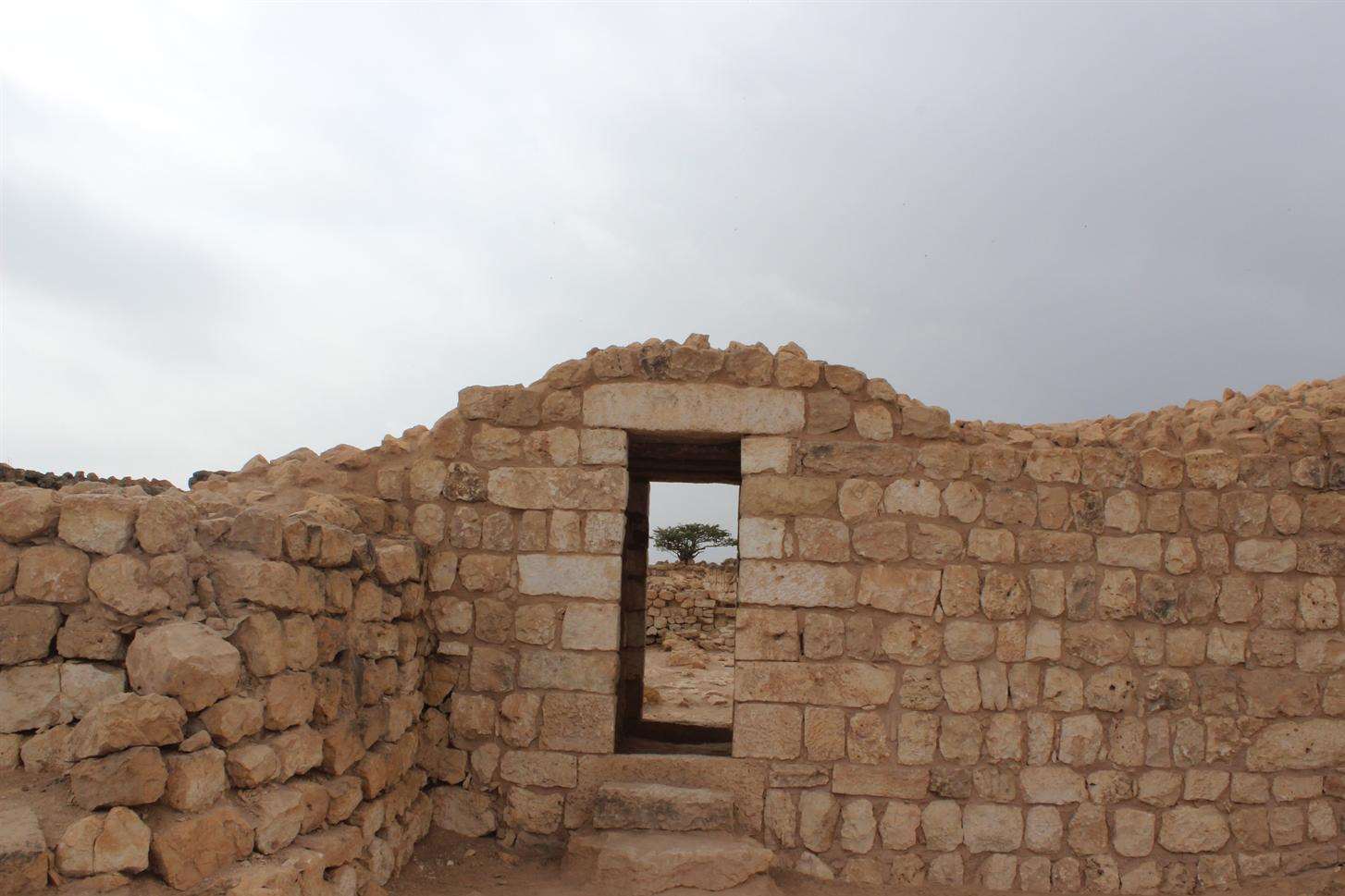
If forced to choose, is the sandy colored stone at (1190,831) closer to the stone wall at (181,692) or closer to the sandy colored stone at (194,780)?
the stone wall at (181,692)

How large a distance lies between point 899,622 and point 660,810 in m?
1.63

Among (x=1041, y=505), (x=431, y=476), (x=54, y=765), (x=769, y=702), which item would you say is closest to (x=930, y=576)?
(x=1041, y=505)

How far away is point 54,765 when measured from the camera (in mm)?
3045

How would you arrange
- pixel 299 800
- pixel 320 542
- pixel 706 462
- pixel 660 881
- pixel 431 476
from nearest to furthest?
1. pixel 299 800
2. pixel 320 542
3. pixel 660 881
4. pixel 431 476
5. pixel 706 462

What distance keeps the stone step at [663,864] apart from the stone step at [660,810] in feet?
0.31

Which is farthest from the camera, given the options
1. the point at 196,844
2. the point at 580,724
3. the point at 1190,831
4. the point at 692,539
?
the point at 692,539

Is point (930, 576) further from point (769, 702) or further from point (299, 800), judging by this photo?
point (299, 800)

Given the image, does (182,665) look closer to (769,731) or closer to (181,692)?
(181,692)

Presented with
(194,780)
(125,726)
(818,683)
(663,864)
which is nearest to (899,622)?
(818,683)

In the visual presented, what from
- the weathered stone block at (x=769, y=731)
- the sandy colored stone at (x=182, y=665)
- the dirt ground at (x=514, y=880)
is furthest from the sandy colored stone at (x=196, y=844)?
the weathered stone block at (x=769, y=731)

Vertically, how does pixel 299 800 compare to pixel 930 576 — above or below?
below

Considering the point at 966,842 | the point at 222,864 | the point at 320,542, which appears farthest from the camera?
the point at 966,842

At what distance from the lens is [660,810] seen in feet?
16.1

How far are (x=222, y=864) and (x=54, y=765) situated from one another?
25.2 inches
